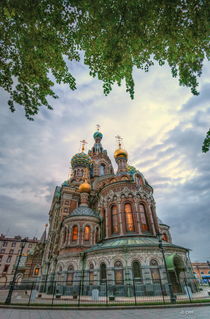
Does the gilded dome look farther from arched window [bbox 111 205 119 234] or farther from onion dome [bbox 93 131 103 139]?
onion dome [bbox 93 131 103 139]

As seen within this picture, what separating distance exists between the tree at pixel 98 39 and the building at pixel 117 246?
12808mm

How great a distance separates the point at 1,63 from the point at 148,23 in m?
5.37

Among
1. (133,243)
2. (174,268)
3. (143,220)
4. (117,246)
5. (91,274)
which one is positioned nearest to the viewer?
(174,268)

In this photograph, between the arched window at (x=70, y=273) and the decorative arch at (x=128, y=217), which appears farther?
the decorative arch at (x=128, y=217)

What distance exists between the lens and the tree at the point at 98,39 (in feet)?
16.6

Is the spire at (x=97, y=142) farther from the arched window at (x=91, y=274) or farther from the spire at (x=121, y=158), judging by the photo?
the arched window at (x=91, y=274)

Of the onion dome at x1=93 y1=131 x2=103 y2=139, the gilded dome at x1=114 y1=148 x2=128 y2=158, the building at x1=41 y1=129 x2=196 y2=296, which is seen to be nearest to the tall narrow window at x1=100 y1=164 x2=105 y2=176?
the building at x1=41 y1=129 x2=196 y2=296

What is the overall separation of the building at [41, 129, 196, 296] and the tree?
1281 cm

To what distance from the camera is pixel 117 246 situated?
16391mm

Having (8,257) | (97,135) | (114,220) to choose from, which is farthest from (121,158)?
(8,257)

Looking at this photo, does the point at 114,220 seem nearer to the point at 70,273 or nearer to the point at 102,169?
the point at 70,273

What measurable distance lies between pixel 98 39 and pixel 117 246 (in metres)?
16.6

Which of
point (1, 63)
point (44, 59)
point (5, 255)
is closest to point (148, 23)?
point (44, 59)

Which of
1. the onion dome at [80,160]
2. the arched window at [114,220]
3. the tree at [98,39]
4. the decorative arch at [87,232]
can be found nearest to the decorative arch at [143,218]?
the arched window at [114,220]
